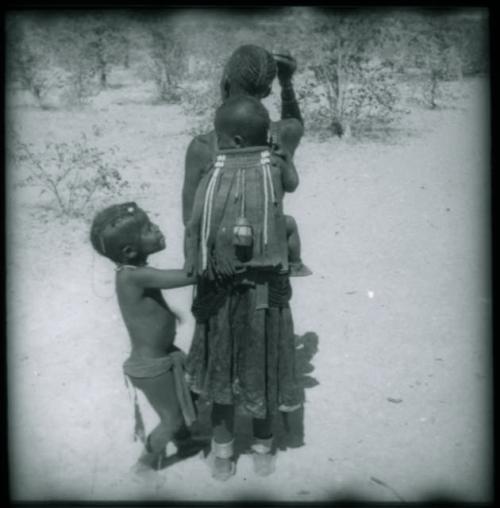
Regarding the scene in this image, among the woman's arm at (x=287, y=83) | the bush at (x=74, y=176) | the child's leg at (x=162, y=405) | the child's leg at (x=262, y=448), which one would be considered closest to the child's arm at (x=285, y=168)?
the woman's arm at (x=287, y=83)

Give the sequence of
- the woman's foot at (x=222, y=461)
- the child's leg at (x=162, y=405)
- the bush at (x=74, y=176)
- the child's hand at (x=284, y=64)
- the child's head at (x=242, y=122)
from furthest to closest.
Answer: the bush at (x=74, y=176) → the woman's foot at (x=222, y=461) → the child's leg at (x=162, y=405) → the child's hand at (x=284, y=64) → the child's head at (x=242, y=122)

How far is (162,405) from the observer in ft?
8.61

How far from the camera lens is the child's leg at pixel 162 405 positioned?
8.50ft

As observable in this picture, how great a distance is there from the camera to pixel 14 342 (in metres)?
3.47

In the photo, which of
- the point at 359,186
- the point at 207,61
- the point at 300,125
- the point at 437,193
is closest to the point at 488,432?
the point at 300,125

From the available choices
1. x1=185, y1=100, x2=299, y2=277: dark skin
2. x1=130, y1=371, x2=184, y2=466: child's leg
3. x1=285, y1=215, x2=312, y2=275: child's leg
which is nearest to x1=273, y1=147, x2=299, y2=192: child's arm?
x1=185, y1=100, x2=299, y2=277: dark skin

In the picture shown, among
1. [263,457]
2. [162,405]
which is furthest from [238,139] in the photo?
[263,457]

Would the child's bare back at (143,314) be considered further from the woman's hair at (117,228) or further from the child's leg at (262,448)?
the child's leg at (262,448)

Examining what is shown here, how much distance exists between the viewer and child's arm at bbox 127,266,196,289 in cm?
242

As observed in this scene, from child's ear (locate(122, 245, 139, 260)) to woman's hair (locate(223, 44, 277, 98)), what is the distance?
2.43ft

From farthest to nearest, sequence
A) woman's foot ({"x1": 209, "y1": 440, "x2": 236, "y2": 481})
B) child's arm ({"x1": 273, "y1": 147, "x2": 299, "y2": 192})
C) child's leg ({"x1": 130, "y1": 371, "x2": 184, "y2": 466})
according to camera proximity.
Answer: woman's foot ({"x1": 209, "y1": 440, "x2": 236, "y2": 481}) → child's leg ({"x1": 130, "y1": 371, "x2": 184, "y2": 466}) → child's arm ({"x1": 273, "y1": 147, "x2": 299, "y2": 192})

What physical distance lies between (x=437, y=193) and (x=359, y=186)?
722 mm

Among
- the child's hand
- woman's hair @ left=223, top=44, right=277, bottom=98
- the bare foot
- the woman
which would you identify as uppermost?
the child's hand

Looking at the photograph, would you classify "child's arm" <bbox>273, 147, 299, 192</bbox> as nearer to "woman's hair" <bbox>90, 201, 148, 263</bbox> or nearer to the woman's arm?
the woman's arm
